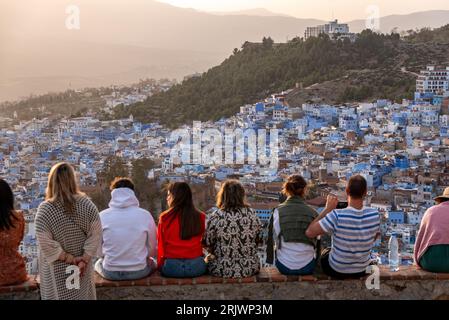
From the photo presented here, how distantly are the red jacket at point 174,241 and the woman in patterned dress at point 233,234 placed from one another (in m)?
0.06

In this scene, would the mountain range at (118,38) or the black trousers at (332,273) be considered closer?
the black trousers at (332,273)

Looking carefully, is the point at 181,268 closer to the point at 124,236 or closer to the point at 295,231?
the point at 124,236

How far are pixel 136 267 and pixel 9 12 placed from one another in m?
30.3

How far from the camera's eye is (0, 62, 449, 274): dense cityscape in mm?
14609

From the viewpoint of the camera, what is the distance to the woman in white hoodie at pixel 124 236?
9.48ft

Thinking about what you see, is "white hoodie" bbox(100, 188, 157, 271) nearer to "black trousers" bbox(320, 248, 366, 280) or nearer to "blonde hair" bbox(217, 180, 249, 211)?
"blonde hair" bbox(217, 180, 249, 211)

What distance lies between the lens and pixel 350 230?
2848 mm

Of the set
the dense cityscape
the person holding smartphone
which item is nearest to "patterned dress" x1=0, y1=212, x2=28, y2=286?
the person holding smartphone

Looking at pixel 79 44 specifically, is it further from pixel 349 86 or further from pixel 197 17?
pixel 349 86

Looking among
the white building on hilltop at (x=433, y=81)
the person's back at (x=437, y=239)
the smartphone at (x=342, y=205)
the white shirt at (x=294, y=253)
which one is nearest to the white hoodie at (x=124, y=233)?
the white shirt at (x=294, y=253)

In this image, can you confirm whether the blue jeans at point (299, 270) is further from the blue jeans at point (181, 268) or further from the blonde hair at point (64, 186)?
the blonde hair at point (64, 186)

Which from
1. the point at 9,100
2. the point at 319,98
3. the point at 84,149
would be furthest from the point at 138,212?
the point at 9,100

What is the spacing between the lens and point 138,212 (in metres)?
2.92

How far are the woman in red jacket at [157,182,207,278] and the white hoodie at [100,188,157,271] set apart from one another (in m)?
0.09
